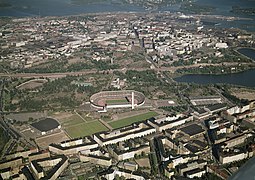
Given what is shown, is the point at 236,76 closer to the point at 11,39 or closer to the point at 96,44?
the point at 96,44

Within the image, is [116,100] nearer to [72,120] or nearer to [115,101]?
[115,101]

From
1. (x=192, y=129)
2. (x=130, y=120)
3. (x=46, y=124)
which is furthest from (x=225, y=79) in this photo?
(x=46, y=124)

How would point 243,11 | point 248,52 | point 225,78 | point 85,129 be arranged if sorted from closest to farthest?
point 85,129
point 225,78
point 248,52
point 243,11

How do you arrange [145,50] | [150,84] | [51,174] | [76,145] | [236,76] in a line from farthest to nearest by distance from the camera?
[145,50] < [236,76] < [150,84] < [76,145] < [51,174]

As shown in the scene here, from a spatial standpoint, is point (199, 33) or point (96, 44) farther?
point (199, 33)

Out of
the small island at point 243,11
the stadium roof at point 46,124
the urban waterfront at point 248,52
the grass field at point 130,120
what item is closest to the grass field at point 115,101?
the grass field at point 130,120

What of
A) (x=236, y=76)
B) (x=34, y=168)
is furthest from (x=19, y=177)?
(x=236, y=76)
